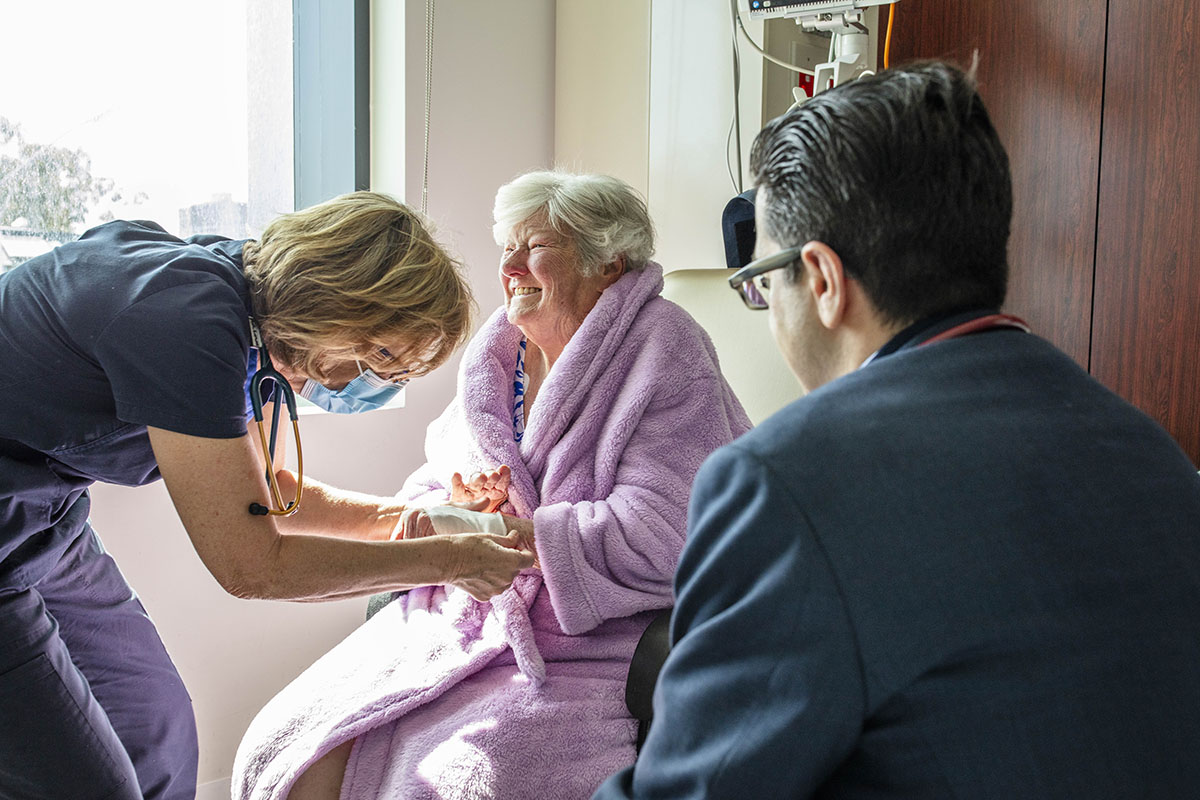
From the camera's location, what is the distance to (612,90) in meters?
2.54

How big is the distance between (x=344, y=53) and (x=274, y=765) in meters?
1.72

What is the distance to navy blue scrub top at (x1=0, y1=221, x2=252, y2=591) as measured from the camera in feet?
3.99

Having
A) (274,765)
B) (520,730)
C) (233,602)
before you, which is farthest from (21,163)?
(520,730)

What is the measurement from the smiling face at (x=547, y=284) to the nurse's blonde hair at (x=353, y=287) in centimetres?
41

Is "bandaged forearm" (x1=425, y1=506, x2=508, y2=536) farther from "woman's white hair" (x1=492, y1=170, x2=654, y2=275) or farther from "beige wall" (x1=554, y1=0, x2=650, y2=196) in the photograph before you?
"beige wall" (x1=554, y1=0, x2=650, y2=196)

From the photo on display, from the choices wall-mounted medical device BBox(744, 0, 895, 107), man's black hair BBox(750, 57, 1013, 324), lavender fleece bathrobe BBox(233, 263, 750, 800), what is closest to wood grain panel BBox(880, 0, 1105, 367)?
wall-mounted medical device BBox(744, 0, 895, 107)

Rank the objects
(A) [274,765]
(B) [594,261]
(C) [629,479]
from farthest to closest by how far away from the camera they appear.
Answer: (B) [594,261], (C) [629,479], (A) [274,765]

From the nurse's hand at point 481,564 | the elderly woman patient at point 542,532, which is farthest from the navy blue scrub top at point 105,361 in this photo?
the elderly woman patient at point 542,532

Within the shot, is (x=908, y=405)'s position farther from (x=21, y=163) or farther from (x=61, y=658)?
(x=21, y=163)

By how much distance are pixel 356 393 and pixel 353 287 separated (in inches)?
8.6

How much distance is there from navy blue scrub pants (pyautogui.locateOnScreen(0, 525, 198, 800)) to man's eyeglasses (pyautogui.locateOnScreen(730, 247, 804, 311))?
109cm

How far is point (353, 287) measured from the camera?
1.39 m

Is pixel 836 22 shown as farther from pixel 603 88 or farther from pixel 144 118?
pixel 144 118

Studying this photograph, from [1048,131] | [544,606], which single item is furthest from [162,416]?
[1048,131]
